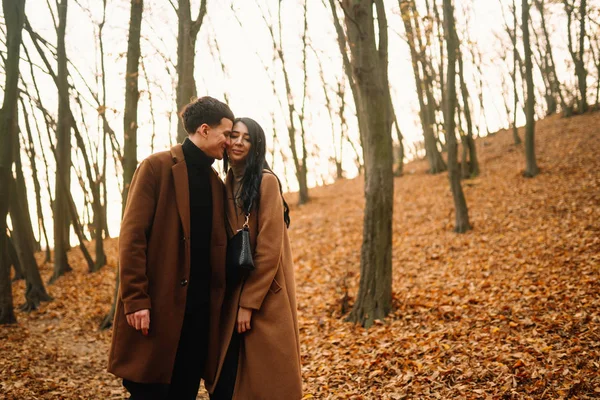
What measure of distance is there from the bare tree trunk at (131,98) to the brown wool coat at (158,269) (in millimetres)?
5129

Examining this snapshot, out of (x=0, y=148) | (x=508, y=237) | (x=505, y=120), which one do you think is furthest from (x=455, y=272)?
(x=505, y=120)

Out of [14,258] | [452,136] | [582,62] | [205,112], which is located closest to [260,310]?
[205,112]

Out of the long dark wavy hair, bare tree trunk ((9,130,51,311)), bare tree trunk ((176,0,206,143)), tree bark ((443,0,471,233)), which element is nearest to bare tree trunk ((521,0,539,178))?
tree bark ((443,0,471,233))

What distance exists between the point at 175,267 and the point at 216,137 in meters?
0.94

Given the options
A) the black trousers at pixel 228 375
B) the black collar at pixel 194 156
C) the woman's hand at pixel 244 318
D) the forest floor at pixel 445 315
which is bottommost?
the forest floor at pixel 445 315

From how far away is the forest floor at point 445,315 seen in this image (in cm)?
411

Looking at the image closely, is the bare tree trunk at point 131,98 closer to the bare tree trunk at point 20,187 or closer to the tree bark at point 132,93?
the tree bark at point 132,93

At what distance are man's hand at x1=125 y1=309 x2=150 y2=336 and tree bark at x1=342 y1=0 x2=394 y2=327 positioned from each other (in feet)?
13.7

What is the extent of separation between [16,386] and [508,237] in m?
9.05

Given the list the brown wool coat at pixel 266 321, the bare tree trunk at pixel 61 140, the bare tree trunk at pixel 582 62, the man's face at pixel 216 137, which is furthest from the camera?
the bare tree trunk at pixel 582 62

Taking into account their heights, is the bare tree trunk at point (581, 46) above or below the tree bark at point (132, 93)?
above

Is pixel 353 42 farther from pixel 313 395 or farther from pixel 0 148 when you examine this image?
pixel 0 148

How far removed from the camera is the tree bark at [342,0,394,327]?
604 centimetres

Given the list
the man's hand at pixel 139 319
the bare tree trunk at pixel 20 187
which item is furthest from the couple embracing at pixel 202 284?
the bare tree trunk at pixel 20 187
